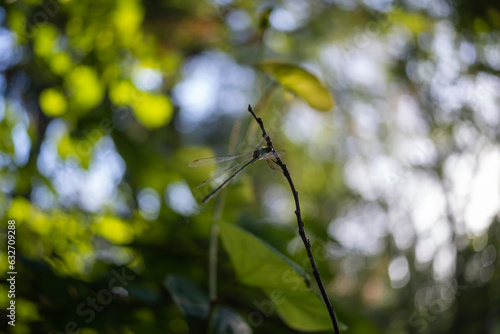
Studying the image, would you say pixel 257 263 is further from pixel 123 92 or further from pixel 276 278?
pixel 123 92

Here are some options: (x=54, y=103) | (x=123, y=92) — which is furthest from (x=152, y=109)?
(x=54, y=103)

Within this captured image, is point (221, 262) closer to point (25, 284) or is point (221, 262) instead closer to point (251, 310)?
point (251, 310)

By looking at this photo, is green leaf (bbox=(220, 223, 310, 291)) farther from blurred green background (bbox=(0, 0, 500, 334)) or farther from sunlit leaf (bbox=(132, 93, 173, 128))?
sunlit leaf (bbox=(132, 93, 173, 128))

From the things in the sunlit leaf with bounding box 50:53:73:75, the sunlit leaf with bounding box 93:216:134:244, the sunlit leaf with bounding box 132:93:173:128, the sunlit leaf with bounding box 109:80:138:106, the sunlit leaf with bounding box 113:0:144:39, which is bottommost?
the sunlit leaf with bounding box 93:216:134:244

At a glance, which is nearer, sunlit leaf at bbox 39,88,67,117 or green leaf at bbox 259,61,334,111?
green leaf at bbox 259,61,334,111

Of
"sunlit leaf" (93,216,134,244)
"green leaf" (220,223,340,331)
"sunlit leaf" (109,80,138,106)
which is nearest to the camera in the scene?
"green leaf" (220,223,340,331)

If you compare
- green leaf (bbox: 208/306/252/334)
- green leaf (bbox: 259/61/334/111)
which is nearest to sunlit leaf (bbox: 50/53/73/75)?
green leaf (bbox: 259/61/334/111)

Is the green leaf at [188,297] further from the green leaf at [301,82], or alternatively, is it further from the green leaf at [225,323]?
the green leaf at [301,82]
